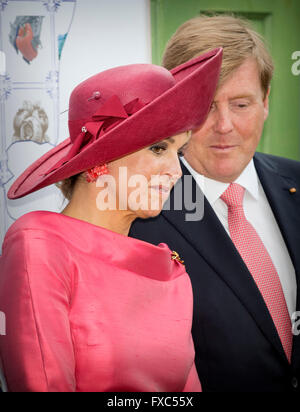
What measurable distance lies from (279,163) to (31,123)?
79 centimetres

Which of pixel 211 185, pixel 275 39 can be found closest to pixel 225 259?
pixel 211 185

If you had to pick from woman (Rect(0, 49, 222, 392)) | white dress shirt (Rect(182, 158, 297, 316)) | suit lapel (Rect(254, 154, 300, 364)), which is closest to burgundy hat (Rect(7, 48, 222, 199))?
woman (Rect(0, 49, 222, 392))

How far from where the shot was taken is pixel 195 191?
3.94 feet

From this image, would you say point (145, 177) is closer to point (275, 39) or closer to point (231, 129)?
point (231, 129)

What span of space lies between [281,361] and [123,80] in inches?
31.1

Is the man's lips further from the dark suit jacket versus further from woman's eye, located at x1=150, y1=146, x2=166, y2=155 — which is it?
woman's eye, located at x1=150, y1=146, x2=166, y2=155

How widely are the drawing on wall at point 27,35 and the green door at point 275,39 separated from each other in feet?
1.09

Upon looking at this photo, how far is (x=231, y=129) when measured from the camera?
3.90 ft

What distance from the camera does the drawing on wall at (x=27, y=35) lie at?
3.90 feet

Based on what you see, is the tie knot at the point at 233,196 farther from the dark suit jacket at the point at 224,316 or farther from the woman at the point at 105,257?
the woman at the point at 105,257

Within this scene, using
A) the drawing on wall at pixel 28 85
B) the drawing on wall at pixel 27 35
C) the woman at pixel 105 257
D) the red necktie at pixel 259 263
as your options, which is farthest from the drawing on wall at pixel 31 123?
the red necktie at pixel 259 263

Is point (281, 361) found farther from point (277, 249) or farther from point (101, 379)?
point (101, 379)

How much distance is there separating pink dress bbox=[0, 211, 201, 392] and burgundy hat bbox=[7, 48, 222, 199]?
14cm

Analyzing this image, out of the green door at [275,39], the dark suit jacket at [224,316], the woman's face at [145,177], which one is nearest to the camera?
the woman's face at [145,177]
